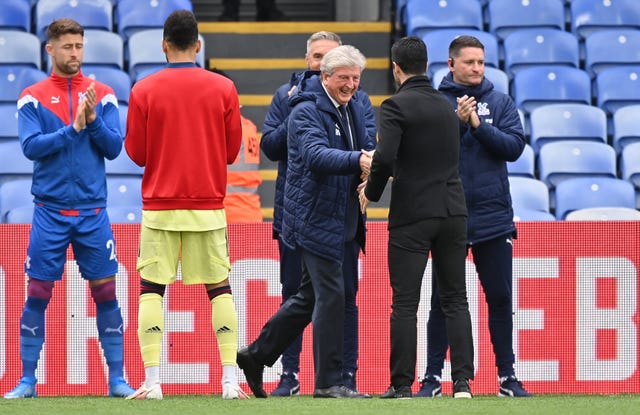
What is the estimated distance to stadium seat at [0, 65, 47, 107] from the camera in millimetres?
10672

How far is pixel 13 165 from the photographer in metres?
9.97

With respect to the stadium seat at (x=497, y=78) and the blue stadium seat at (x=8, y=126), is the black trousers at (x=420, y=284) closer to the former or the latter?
the stadium seat at (x=497, y=78)

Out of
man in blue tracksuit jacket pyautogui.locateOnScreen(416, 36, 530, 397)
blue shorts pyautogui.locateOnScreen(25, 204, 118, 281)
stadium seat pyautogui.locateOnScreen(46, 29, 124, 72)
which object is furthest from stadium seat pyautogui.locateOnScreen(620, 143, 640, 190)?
blue shorts pyautogui.locateOnScreen(25, 204, 118, 281)

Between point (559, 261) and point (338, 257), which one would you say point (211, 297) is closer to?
point (338, 257)

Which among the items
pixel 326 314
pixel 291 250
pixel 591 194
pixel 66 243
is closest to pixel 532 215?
pixel 591 194

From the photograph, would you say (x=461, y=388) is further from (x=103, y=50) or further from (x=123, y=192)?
A: (x=103, y=50)

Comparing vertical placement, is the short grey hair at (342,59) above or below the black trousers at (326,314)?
above

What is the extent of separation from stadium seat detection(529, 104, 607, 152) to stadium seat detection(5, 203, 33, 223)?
393 cm

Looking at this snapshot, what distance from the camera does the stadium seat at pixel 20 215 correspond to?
917 cm

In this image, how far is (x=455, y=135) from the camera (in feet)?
21.2

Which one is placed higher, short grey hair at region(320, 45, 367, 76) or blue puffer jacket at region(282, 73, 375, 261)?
short grey hair at region(320, 45, 367, 76)

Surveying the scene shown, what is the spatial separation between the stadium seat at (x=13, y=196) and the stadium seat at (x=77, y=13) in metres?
2.24

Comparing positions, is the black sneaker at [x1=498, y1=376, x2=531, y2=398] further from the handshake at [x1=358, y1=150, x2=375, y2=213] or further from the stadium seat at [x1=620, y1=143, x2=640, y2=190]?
the stadium seat at [x1=620, y1=143, x2=640, y2=190]

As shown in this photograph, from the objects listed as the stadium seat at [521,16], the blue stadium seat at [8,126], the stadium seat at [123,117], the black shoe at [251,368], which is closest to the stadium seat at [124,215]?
the stadium seat at [123,117]
